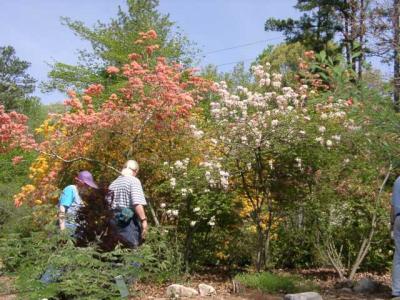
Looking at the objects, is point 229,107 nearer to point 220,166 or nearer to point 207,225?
point 220,166

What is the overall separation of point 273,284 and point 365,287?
3.77ft

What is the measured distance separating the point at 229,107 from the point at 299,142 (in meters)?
1.12

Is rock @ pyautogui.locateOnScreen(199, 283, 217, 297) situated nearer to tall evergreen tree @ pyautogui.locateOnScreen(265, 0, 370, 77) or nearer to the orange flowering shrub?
the orange flowering shrub

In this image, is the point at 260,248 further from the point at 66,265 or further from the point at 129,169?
the point at 66,265

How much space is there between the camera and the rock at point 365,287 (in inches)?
276

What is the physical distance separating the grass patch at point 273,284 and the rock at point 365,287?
49 cm

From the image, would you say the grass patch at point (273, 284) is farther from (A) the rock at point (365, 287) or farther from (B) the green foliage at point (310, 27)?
(B) the green foliage at point (310, 27)

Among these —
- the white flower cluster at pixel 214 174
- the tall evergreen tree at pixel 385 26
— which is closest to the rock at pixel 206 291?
the white flower cluster at pixel 214 174

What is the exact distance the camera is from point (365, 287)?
7062mm

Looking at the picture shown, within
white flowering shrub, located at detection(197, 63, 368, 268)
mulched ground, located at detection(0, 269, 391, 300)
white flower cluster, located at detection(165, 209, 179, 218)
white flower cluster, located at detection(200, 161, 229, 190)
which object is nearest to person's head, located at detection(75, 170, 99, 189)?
mulched ground, located at detection(0, 269, 391, 300)

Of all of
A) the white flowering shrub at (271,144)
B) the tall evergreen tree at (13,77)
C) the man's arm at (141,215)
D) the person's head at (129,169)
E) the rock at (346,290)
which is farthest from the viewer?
the tall evergreen tree at (13,77)

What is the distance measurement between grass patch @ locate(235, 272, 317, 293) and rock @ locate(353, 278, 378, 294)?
49 centimetres

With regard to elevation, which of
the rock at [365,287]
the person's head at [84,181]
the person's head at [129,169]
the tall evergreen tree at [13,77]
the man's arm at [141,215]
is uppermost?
the tall evergreen tree at [13,77]

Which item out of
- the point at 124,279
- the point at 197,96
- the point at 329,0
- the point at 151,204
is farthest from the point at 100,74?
the point at 124,279
